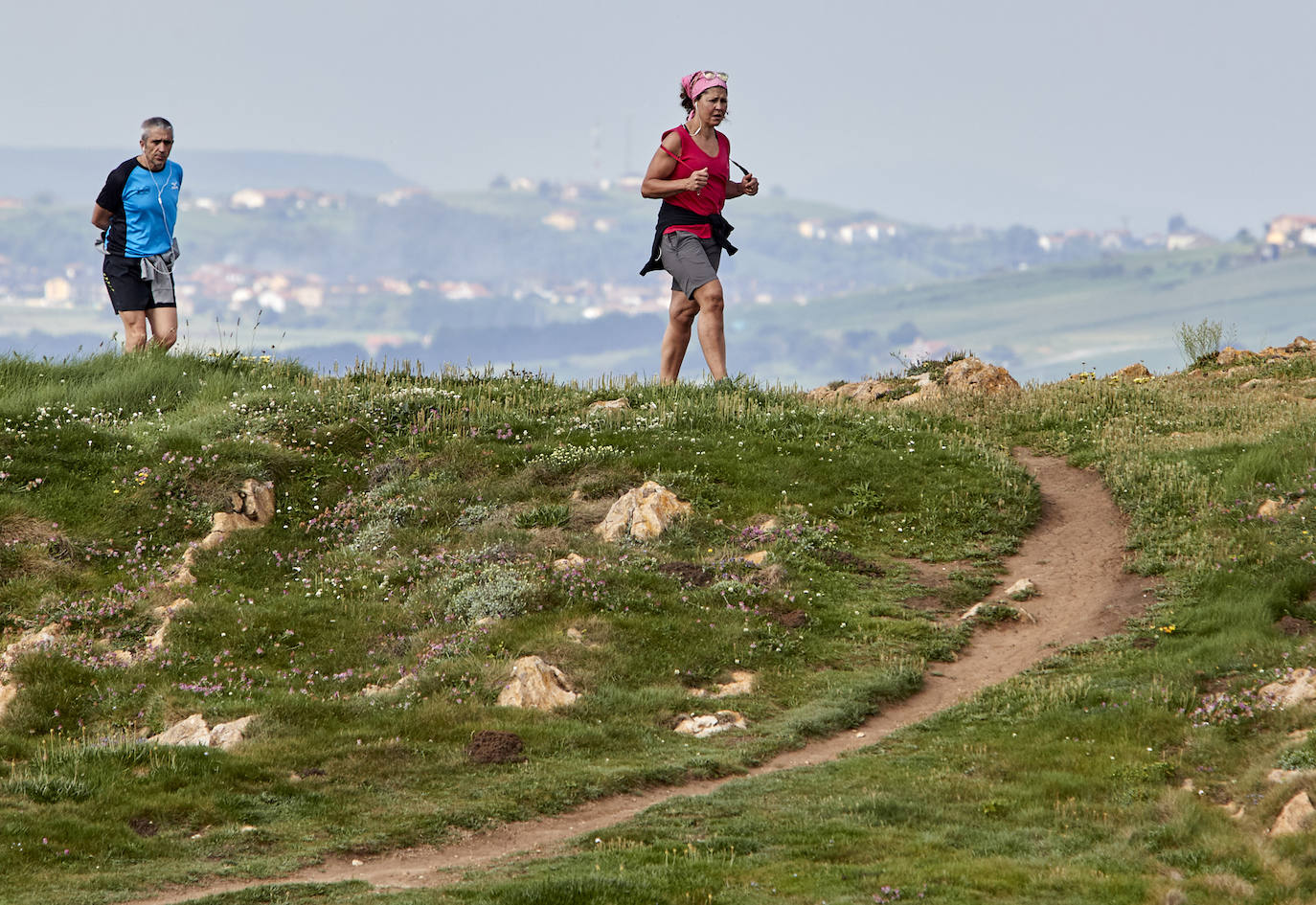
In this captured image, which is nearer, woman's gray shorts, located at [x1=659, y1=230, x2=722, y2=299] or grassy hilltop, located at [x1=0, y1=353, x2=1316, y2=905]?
grassy hilltop, located at [x1=0, y1=353, x2=1316, y2=905]

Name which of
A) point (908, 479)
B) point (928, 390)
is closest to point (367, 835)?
point (908, 479)

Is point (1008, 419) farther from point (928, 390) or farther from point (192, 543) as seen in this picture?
point (192, 543)

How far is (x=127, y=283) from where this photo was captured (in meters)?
21.2

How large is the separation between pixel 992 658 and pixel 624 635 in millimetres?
3904

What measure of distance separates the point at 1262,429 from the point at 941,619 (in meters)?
7.48

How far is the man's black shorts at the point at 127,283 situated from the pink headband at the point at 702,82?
818cm

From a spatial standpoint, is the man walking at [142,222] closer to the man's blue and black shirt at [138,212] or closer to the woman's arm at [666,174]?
the man's blue and black shirt at [138,212]

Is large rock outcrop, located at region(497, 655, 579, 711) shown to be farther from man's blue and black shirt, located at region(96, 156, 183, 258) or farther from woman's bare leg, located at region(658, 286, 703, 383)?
man's blue and black shirt, located at region(96, 156, 183, 258)

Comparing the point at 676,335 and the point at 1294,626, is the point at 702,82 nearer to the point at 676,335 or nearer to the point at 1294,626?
the point at 676,335

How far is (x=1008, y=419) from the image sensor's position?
917 inches

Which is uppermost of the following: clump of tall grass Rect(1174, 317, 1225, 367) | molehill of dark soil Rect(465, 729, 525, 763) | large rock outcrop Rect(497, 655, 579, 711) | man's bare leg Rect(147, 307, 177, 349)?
man's bare leg Rect(147, 307, 177, 349)

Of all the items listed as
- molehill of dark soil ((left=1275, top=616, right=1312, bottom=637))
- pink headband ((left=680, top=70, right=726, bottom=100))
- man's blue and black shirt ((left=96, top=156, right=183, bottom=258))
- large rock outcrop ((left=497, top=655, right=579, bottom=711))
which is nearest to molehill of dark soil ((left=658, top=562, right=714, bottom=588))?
large rock outcrop ((left=497, top=655, right=579, bottom=711))

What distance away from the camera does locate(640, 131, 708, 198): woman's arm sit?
20.4 metres

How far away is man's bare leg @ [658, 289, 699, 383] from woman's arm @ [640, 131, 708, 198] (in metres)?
1.55
